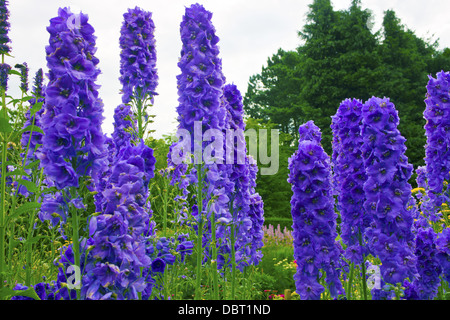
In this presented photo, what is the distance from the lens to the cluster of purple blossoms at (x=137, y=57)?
16.1 ft

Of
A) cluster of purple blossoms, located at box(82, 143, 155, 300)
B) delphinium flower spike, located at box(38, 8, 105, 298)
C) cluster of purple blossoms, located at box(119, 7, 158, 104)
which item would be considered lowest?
cluster of purple blossoms, located at box(82, 143, 155, 300)

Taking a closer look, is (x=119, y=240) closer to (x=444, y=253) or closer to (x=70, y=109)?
(x=70, y=109)

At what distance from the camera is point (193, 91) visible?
3.74 meters

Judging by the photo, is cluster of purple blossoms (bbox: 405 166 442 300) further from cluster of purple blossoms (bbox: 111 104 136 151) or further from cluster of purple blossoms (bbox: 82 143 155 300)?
cluster of purple blossoms (bbox: 111 104 136 151)

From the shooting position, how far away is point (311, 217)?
9.72 feet

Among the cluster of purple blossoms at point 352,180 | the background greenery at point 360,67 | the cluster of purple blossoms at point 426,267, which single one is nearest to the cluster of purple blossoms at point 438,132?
the cluster of purple blossoms at point 352,180

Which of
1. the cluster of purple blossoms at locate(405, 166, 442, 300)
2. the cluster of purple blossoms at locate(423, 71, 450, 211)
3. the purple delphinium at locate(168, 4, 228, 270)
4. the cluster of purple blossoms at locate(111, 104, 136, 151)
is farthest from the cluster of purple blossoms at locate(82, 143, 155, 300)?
the cluster of purple blossoms at locate(423, 71, 450, 211)

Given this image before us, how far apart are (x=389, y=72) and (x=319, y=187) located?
21.1m

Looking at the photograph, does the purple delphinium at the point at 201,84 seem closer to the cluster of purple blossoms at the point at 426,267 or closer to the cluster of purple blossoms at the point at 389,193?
the cluster of purple blossoms at the point at 389,193

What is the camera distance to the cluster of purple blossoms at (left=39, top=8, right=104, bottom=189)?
2248 mm

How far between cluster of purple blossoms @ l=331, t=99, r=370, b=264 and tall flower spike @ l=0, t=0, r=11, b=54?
3.10 meters

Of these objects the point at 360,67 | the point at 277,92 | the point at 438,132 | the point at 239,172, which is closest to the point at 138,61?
the point at 239,172

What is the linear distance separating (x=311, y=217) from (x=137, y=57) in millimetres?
3337
